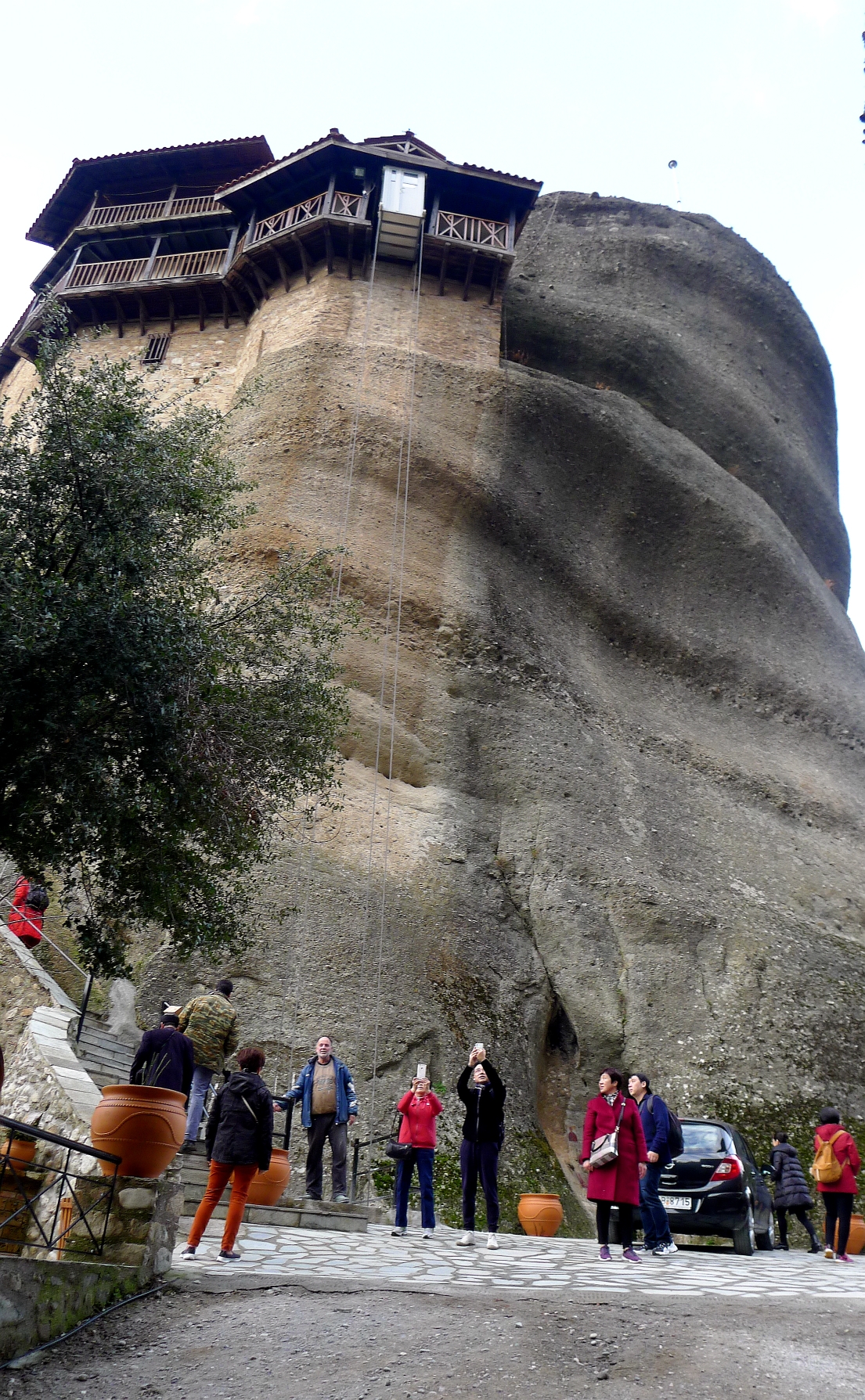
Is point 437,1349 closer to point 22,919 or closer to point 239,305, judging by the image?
point 22,919

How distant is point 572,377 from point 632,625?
6.91m

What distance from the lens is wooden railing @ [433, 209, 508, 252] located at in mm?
22203

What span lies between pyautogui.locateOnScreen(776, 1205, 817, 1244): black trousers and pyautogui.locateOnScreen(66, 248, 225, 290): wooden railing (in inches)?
844

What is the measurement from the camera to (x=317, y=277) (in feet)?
72.4

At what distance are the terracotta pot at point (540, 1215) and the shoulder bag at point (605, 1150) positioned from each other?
276 centimetres

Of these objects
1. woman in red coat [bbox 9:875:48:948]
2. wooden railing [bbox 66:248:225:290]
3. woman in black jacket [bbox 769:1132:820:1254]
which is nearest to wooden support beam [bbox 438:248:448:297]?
wooden railing [bbox 66:248:225:290]

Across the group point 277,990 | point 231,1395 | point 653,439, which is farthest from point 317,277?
point 231,1395

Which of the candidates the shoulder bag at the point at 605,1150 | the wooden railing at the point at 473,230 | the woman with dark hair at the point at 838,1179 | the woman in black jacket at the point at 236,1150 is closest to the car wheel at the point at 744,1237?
the woman with dark hair at the point at 838,1179

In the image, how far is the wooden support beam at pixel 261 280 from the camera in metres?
22.8

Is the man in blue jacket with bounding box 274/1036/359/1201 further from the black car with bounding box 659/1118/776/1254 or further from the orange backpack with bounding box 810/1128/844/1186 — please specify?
the orange backpack with bounding box 810/1128/844/1186

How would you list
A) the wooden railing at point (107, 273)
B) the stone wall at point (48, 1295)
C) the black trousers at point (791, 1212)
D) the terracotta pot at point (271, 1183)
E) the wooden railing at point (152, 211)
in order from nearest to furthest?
the stone wall at point (48, 1295), the terracotta pot at point (271, 1183), the black trousers at point (791, 1212), the wooden railing at point (107, 273), the wooden railing at point (152, 211)

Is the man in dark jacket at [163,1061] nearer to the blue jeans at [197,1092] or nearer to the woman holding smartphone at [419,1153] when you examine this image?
the blue jeans at [197,1092]

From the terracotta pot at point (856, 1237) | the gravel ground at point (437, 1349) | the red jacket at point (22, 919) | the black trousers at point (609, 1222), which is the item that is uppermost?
the red jacket at point (22, 919)

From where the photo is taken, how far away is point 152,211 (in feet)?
84.4
